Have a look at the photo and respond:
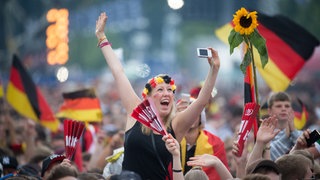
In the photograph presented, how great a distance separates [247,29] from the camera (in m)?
9.85

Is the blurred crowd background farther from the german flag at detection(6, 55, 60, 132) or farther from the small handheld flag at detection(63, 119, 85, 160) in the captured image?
the small handheld flag at detection(63, 119, 85, 160)

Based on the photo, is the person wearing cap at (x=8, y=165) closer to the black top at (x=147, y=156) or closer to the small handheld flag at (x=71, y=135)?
the small handheld flag at (x=71, y=135)

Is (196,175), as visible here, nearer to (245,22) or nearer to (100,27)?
(245,22)

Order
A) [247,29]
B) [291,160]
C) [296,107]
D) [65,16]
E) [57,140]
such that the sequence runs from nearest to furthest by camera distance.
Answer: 1. [291,160]
2. [247,29]
3. [296,107]
4. [57,140]
5. [65,16]

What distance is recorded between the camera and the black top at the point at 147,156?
30.0 ft

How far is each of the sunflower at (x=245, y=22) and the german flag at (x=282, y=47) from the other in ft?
10.9

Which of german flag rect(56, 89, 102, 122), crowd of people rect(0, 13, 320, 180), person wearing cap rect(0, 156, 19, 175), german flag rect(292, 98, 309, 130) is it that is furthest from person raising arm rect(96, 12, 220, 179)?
german flag rect(56, 89, 102, 122)

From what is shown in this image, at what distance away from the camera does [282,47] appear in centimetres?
1354

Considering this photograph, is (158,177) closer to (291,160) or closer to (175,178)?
(175,178)

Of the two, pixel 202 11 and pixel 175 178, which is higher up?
pixel 202 11

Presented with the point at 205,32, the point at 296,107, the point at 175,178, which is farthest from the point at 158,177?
the point at 205,32

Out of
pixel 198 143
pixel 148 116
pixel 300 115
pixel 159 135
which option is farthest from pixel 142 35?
pixel 148 116

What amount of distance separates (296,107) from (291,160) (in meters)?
4.78

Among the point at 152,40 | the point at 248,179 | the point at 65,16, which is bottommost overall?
the point at 248,179
